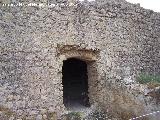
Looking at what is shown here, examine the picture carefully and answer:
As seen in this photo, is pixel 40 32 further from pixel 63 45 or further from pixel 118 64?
pixel 118 64

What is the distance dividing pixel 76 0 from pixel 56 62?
170cm

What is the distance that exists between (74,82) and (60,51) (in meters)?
2.26

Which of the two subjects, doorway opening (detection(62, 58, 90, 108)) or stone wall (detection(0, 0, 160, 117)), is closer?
stone wall (detection(0, 0, 160, 117))

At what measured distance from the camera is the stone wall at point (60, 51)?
628 cm

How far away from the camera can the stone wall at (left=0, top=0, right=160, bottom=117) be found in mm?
6281

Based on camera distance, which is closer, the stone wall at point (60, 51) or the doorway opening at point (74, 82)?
the stone wall at point (60, 51)

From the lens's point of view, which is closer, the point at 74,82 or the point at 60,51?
the point at 60,51

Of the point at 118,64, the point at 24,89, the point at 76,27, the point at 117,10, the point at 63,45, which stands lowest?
the point at 24,89

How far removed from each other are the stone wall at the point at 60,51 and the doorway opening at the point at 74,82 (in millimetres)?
1314

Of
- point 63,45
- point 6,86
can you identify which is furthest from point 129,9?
point 6,86

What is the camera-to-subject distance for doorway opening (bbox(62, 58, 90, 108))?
8633 mm

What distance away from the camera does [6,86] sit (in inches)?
242

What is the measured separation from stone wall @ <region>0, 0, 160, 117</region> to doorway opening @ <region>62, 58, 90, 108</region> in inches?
51.7

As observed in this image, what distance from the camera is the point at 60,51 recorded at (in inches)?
275
